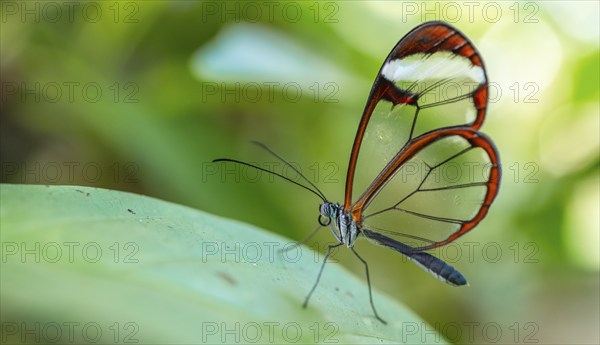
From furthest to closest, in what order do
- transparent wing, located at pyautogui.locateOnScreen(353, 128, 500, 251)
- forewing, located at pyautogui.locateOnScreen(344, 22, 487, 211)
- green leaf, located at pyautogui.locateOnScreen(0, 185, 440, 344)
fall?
transparent wing, located at pyautogui.locateOnScreen(353, 128, 500, 251) < forewing, located at pyautogui.locateOnScreen(344, 22, 487, 211) < green leaf, located at pyautogui.locateOnScreen(0, 185, 440, 344)

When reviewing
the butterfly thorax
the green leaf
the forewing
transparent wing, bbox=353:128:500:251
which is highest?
the forewing

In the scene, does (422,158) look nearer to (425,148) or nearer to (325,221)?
(425,148)

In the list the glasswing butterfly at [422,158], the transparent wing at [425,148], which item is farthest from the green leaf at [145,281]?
the transparent wing at [425,148]

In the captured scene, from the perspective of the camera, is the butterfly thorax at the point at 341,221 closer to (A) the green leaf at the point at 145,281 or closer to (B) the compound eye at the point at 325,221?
(B) the compound eye at the point at 325,221

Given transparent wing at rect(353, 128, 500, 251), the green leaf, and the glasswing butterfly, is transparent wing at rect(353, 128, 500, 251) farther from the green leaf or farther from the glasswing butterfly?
the green leaf

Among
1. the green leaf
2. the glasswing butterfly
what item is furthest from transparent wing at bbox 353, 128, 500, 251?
the green leaf

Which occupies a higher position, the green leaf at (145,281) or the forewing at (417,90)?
the forewing at (417,90)

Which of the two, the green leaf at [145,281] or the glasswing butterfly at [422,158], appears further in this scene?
the glasswing butterfly at [422,158]

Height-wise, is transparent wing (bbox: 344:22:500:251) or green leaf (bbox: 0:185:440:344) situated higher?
transparent wing (bbox: 344:22:500:251)

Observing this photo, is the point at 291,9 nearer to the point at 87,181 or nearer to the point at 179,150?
the point at 179,150
